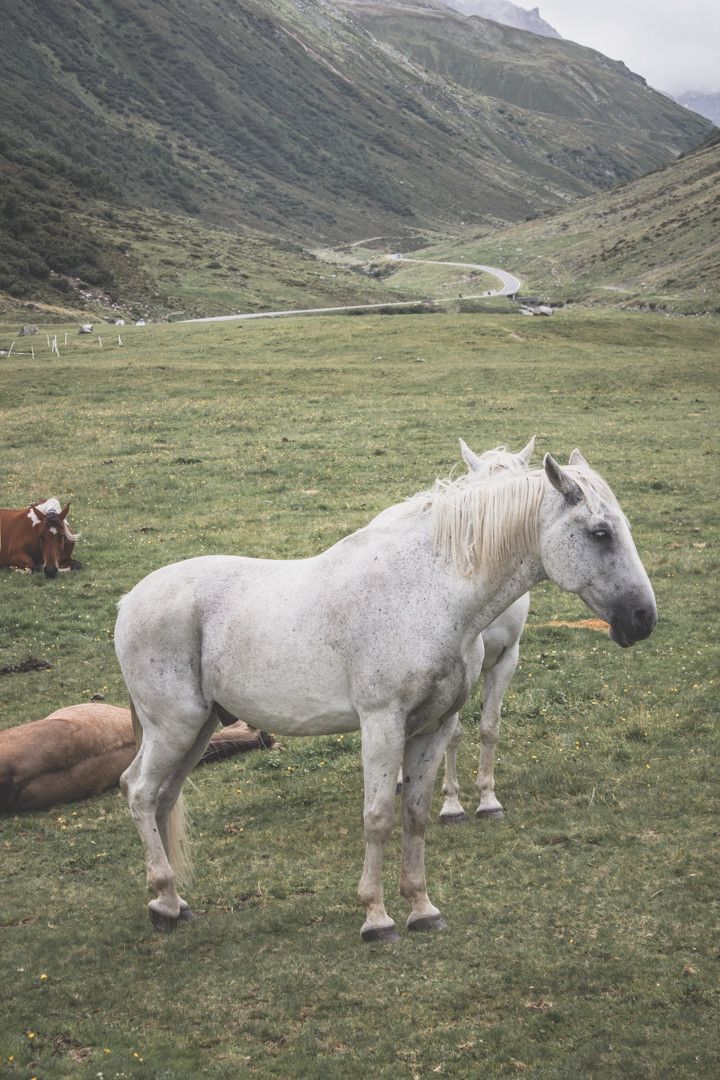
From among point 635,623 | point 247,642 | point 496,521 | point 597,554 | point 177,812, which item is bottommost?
point 177,812

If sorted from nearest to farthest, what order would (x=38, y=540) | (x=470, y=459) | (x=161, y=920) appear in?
1. (x=161, y=920)
2. (x=470, y=459)
3. (x=38, y=540)

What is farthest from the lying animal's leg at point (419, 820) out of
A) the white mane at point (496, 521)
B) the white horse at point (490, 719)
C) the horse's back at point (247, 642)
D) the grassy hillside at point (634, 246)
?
the grassy hillside at point (634, 246)

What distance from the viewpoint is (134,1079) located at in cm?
634

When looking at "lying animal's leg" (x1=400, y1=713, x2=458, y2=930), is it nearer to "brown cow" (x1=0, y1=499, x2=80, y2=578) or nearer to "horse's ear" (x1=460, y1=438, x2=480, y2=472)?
"horse's ear" (x1=460, y1=438, x2=480, y2=472)

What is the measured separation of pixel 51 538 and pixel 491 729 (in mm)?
12588

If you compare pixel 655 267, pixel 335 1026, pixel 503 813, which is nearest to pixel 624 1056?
pixel 335 1026

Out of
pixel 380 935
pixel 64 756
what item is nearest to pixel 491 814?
pixel 380 935

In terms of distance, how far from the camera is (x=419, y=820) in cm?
792

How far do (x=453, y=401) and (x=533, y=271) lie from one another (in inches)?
3764

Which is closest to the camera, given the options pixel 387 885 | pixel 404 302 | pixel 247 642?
pixel 247 642

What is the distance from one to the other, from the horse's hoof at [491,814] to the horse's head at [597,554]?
3.32 m

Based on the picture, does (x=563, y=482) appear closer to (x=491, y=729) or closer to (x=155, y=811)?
(x=491, y=729)

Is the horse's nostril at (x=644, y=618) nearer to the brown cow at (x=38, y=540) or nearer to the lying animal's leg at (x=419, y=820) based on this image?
the lying animal's leg at (x=419, y=820)

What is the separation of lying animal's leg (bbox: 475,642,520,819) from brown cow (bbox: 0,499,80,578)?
1221 centimetres
